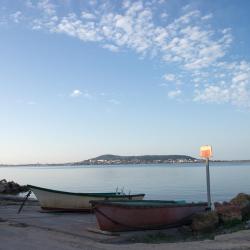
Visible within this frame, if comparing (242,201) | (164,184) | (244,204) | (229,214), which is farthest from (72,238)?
(164,184)

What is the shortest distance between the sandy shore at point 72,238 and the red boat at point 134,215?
386mm

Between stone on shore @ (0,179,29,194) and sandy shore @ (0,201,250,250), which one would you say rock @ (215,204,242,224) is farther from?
A: stone on shore @ (0,179,29,194)

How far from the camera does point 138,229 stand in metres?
15.0

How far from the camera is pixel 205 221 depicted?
15.7m

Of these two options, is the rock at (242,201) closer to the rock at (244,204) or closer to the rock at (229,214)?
the rock at (244,204)

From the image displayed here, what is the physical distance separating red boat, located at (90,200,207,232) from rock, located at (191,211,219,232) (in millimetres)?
724

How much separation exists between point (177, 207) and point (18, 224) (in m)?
5.48

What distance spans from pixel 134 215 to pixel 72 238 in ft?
7.75

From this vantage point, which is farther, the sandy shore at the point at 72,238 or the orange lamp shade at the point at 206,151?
the orange lamp shade at the point at 206,151

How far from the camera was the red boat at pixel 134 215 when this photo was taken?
14.6 metres

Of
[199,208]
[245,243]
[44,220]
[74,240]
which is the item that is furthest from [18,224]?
[245,243]

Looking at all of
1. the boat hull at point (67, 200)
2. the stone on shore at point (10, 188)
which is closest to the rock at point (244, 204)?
the boat hull at point (67, 200)

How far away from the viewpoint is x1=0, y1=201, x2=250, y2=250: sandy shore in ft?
39.0

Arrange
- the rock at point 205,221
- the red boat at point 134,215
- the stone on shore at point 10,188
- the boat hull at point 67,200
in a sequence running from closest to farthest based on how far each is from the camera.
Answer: the red boat at point 134,215
the rock at point 205,221
the boat hull at point 67,200
the stone on shore at point 10,188
